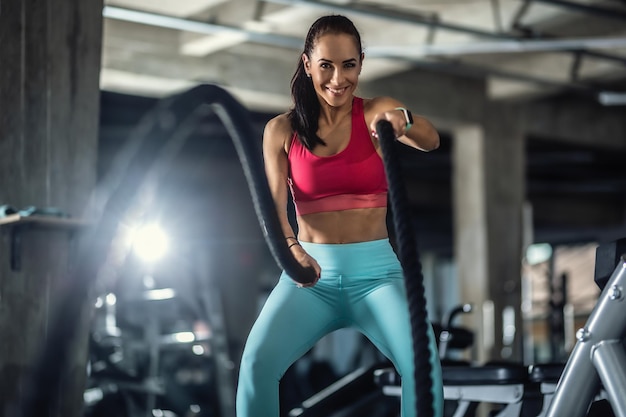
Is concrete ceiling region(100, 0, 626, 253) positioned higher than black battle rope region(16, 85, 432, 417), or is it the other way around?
concrete ceiling region(100, 0, 626, 253)

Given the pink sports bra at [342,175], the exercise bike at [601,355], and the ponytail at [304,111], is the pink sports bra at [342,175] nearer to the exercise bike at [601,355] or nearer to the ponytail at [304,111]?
the ponytail at [304,111]

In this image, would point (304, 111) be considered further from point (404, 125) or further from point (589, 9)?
point (589, 9)

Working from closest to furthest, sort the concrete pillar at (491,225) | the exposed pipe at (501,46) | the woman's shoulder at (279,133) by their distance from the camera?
the woman's shoulder at (279,133) → the exposed pipe at (501,46) → the concrete pillar at (491,225)

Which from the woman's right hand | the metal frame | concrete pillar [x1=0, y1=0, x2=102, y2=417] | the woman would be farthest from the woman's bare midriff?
concrete pillar [x1=0, y1=0, x2=102, y2=417]

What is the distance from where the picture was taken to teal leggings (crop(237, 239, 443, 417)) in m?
2.01

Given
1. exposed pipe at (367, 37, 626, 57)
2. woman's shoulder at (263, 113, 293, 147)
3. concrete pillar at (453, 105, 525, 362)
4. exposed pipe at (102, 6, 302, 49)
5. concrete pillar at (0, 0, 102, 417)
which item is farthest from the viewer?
concrete pillar at (453, 105, 525, 362)

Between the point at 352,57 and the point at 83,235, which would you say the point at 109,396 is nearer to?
the point at 83,235

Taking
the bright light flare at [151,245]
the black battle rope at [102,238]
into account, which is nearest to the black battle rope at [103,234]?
the black battle rope at [102,238]

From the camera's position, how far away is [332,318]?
6.93ft

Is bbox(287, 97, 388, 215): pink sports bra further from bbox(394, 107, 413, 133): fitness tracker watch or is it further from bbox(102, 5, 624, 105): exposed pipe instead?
bbox(102, 5, 624, 105): exposed pipe

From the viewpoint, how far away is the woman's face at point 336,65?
2061 millimetres

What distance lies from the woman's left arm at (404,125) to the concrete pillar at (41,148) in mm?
1830

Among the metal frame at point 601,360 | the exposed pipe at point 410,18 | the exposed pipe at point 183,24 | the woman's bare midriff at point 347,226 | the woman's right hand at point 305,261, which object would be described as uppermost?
the exposed pipe at point 410,18

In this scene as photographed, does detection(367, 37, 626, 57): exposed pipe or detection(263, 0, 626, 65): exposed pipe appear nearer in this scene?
detection(263, 0, 626, 65): exposed pipe
